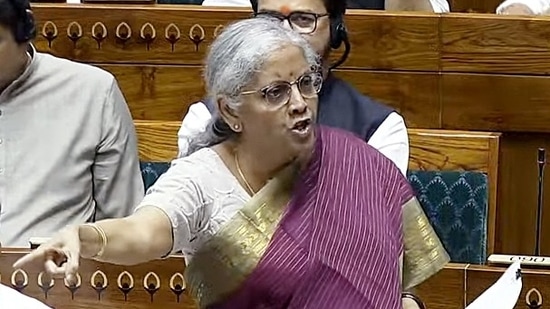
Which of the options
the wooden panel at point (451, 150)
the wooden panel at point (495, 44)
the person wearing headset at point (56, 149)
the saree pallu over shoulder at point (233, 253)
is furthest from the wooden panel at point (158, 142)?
the saree pallu over shoulder at point (233, 253)

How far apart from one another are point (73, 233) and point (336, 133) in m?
0.50

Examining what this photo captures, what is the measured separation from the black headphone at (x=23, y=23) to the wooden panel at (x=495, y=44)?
105 centimetres

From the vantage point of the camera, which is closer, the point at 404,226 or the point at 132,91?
the point at 404,226

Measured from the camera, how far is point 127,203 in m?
2.19

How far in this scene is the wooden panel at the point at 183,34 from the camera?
2.78 meters

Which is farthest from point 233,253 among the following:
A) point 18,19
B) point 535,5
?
point 535,5

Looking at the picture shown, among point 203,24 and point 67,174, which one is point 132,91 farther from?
point 67,174


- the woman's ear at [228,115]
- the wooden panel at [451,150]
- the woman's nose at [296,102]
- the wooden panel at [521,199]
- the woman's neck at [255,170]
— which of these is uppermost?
the woman's nose at [296,102]

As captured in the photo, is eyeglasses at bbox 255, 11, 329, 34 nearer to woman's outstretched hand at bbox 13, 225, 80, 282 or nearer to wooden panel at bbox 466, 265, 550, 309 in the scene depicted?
wooden panel at bbox 466, 265, 550, 309

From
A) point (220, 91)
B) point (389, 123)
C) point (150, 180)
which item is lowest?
point (150, 180)

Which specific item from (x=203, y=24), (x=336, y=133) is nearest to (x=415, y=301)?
(x=336, y=133)

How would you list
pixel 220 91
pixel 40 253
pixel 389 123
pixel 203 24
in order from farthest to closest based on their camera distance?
pixel 203 24, pixel 389 123, pixel 220 91, pixel 40 253

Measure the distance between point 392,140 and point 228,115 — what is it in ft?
1.76

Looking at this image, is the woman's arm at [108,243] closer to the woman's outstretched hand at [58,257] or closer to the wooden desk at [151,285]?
the woman's outstretched hand at [58,257]
